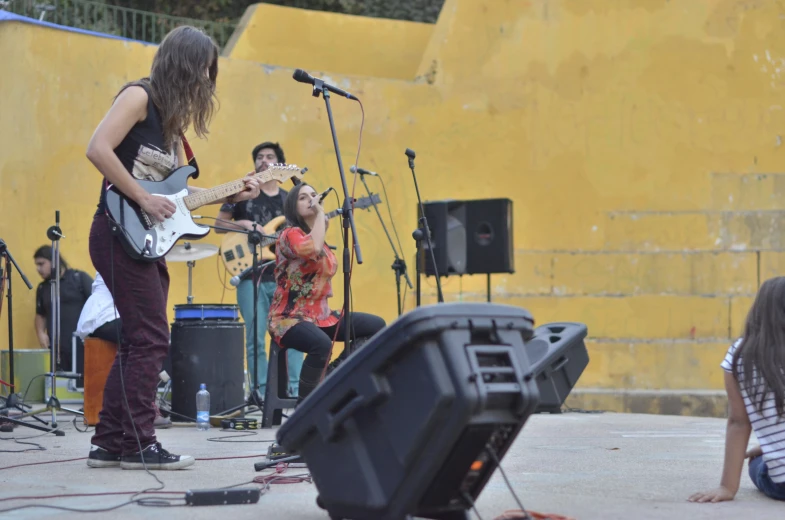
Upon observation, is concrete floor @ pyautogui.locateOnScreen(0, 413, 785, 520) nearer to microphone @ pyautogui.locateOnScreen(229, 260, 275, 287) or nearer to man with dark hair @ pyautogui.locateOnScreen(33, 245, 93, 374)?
microphone @ pyautogui.locateOnScreen(229, 260, 275, 287)

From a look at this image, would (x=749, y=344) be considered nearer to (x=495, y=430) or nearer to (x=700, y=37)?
(x=495, y=430)

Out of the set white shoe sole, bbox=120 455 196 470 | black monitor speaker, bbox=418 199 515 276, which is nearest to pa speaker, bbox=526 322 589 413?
white shoe sole, bbox=120 455 196 470

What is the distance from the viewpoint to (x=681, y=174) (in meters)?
10.3

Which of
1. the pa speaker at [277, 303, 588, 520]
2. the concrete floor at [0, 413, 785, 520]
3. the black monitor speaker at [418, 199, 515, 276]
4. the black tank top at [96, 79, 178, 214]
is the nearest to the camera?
the pa speaker at [277, 303, 588, 520]

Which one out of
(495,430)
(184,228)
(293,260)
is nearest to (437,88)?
(293,260)

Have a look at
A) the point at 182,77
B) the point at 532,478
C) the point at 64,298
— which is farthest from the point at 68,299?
the point at 532,478

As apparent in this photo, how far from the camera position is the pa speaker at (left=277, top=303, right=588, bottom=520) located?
2.66m

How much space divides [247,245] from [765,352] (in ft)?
15.6

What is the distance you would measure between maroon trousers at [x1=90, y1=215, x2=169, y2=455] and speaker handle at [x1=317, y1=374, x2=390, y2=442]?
1.57 meters

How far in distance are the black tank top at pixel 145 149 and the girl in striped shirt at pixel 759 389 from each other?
2.43 metres

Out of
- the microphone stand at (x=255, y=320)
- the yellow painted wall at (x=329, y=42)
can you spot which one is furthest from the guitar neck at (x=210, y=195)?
the yellow painted wall at (x=329, y=42)

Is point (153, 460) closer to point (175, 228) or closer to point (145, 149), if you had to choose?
point (175, 228)

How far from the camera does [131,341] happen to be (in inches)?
168

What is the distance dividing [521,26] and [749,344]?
7.45 m
